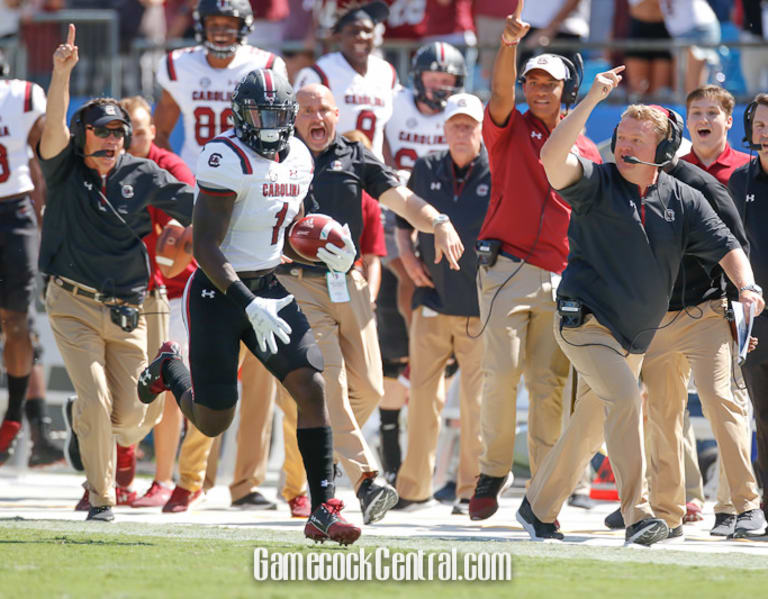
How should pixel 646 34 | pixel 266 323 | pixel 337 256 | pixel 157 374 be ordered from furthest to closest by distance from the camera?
1. pixel 646 34
2. pixel 157 374
3. pixel 337 256
4. pixel 266 323

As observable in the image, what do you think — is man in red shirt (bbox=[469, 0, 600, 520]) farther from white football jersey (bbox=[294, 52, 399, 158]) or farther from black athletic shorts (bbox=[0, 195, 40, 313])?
black athletic shorts (bbox=[0, 195, 40, 313])

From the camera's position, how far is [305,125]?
309 inches

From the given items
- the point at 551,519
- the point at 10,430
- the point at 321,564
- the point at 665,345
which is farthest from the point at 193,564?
the point at 10,430

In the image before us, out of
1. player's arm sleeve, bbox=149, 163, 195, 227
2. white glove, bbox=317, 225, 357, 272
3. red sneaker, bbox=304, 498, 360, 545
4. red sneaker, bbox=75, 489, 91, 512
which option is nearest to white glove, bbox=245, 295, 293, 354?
red sneaker, bbox=304, 498, 360, 545

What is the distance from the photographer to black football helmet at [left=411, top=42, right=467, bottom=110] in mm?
9156

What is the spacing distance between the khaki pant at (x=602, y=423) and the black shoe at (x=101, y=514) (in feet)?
7.15

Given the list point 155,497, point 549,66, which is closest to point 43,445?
point 155,497

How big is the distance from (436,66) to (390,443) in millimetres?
2302

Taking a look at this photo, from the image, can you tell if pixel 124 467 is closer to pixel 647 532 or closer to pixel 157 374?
pixel 157 374

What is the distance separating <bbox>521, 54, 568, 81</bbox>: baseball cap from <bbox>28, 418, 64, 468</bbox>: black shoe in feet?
13.7

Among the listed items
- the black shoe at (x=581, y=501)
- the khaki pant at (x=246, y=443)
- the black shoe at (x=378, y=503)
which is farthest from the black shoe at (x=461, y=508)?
the black shoe at (x=378, y=503)

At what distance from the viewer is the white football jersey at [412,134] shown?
30.1ft

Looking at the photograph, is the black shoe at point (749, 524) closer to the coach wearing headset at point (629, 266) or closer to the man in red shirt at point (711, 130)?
the coach wearing headset at point (629, 266)

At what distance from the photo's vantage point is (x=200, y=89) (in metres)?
9.16
